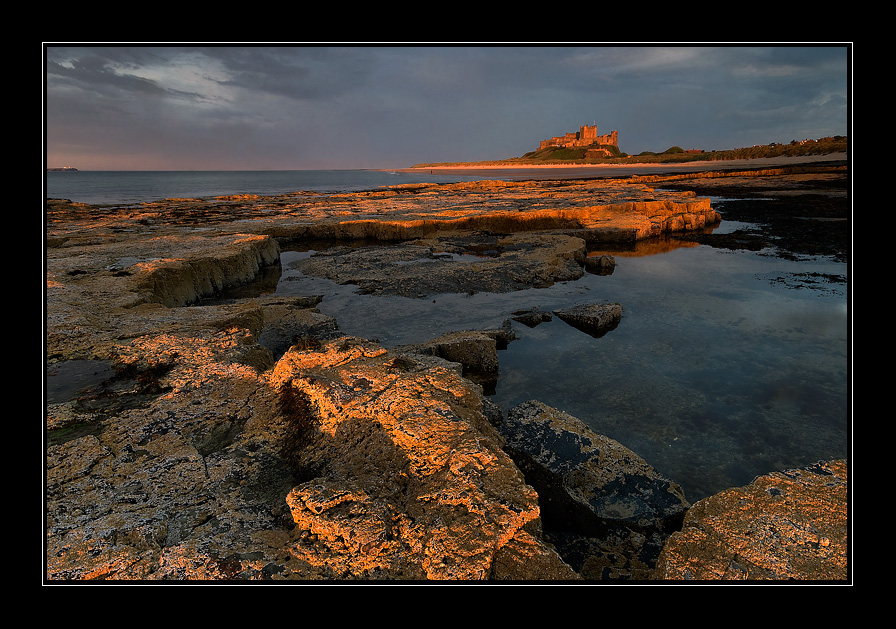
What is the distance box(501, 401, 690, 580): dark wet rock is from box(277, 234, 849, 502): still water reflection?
3.13 feet

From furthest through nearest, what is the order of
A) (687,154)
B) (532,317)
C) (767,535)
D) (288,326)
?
(687,154)
(532,317)
(288,326)
(767,535)

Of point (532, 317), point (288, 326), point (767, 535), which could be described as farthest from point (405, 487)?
point (532, 317)

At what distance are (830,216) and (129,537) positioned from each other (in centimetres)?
2778

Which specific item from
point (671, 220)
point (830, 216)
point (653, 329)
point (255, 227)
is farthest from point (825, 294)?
point (255, 227)

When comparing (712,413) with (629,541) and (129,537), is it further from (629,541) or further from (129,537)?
(129,537)

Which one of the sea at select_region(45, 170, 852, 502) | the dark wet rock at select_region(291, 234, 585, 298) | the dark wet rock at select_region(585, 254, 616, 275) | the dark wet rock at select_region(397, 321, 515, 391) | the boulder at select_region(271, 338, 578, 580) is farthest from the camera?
the dark wet rock at select_region(585, 254, 616, 275)

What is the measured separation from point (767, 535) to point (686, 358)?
5.21 meters

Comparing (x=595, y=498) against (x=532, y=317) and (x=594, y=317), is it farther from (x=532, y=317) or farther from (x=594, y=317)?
(x=532, y=317)

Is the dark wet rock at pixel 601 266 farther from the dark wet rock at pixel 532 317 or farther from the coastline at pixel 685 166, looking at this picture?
the coastline at pixel 685 166

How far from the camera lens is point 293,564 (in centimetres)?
216

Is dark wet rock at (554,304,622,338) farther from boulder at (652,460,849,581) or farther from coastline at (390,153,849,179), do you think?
coastline at (390,153,849,179)

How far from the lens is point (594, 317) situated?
8.48 meters

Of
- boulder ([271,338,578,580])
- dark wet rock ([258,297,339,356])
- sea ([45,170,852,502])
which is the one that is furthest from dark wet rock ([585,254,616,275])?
boulder ([271,338,578,580])

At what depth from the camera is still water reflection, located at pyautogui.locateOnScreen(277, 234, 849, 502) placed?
16.2 ft
